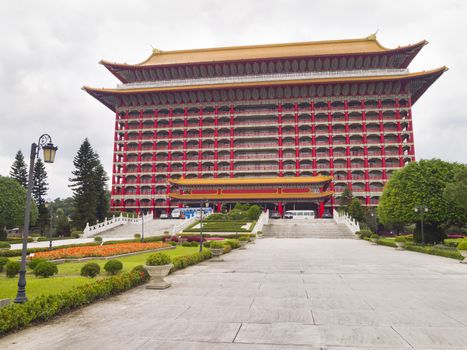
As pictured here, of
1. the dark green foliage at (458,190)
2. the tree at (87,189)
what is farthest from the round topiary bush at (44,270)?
the tree at (87,189)

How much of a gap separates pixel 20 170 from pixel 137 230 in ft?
112

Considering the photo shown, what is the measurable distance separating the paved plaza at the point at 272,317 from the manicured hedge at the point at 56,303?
24 cm

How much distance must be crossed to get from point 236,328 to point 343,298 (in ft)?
13.6

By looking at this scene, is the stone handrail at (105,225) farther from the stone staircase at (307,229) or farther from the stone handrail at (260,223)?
the stone staircase at (307,229)

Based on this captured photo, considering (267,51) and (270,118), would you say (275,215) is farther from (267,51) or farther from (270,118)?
(267,51)

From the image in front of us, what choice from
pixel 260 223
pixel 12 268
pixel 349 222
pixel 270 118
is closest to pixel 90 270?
pixel 12 268

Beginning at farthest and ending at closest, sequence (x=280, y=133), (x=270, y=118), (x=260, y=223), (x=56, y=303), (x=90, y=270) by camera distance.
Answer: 1. (x=270, y=118)
2. (x=280, y=133)
3. (x=260, y=223)
4. (x=90, y=270)
5. (x=56, y=303)

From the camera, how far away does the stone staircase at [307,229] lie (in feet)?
136

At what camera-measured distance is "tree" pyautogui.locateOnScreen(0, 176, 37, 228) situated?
39.7 meters

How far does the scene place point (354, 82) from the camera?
216 feet

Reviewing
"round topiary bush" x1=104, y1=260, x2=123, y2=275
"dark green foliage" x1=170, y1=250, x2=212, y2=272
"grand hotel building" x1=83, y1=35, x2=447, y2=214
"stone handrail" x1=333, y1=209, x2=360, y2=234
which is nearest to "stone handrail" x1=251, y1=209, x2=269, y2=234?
"stone handrail" x1=333, y1=209, x2=360, y2=234

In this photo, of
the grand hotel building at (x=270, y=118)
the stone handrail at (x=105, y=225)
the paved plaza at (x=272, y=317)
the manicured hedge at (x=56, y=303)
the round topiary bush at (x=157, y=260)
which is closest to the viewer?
the paved plaza at (x=272, y=317)

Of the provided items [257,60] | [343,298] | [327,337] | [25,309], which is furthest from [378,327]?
[257,60]

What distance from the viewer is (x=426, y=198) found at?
2945 cm
